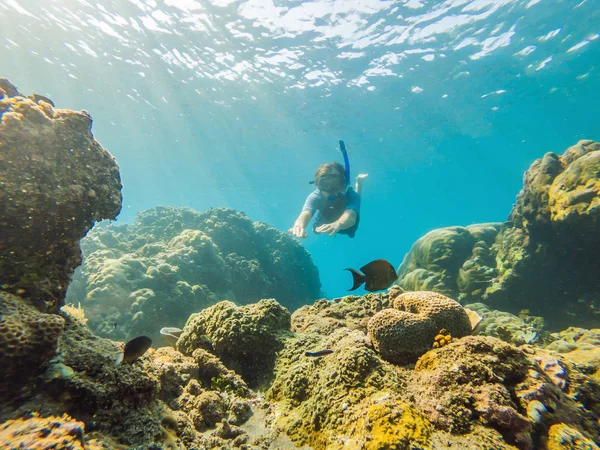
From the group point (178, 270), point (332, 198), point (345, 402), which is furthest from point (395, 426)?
point (178, 270)

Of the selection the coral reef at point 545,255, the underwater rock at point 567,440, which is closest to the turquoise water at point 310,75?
the coral reef at point 545,255

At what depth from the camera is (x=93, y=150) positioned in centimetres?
323

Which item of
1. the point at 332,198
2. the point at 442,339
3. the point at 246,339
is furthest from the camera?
the point at 332,198

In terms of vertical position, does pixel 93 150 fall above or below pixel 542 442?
above

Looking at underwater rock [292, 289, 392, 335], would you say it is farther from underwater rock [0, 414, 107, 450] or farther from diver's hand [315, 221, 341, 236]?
underwater rock [0, 414, 107, 450]

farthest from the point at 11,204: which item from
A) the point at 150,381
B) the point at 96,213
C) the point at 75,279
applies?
the point at 75,279

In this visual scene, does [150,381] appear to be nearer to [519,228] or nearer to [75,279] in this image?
[75,279]

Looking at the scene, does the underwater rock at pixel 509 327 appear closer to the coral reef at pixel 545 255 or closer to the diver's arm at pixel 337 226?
the coral reef at pixel 545 255

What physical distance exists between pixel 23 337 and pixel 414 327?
346 centimetres

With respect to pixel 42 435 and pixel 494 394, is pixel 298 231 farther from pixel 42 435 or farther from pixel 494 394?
pixel 42 435

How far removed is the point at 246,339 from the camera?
370 centimetres

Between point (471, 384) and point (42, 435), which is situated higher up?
point (471, 384)

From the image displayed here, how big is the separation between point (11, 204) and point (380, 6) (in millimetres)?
18919

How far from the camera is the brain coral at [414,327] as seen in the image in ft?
10.1
